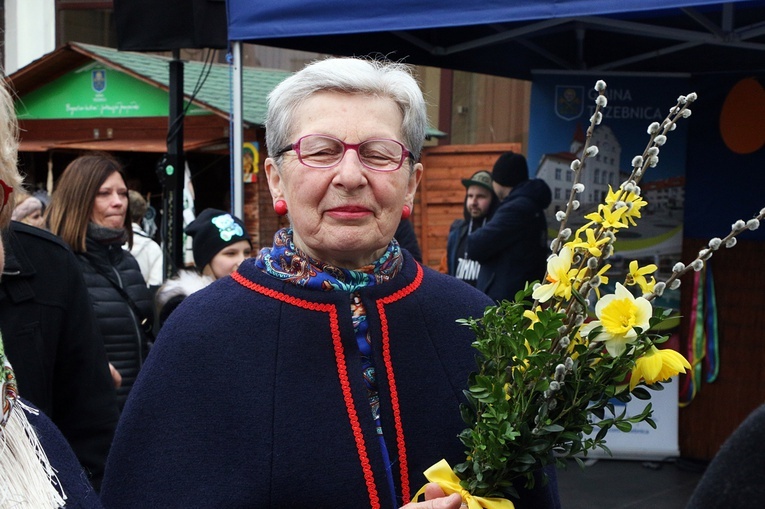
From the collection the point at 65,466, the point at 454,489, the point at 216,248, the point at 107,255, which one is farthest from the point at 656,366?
the point at 107,255

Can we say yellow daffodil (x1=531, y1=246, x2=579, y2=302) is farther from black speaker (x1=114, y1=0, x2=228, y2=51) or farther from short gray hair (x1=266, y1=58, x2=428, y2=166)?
black speaker (x1=114, y1=0, x2=228, y2=51)

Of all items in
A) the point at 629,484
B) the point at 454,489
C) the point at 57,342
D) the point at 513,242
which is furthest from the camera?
the point at 513,242

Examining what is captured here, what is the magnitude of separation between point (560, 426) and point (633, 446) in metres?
4.83

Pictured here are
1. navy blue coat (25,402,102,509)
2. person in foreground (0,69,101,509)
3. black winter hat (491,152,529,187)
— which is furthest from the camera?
black winter hat (491,152,529,187)

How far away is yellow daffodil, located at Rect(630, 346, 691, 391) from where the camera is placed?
68.5 inches

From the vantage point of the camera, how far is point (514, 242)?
6.04 meters

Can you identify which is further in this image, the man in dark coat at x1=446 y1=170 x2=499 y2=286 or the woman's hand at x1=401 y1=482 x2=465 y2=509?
the man in dark coat at x1=446 y1=170 x2=499 y2=286

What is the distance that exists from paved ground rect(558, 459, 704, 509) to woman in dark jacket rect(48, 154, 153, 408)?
9.10 feet

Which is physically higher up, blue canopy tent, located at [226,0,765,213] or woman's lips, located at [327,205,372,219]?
blue canopy tent, located at [226,0,765,213]

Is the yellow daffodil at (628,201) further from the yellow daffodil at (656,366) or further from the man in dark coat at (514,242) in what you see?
the man in dark coat at (514,242)

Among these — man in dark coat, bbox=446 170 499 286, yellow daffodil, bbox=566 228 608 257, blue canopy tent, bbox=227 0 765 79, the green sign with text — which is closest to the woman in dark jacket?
blue canopy tent, bbox=227 0 765 79

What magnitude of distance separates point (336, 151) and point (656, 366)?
0.82 metres

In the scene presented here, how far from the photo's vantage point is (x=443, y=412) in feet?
6.98

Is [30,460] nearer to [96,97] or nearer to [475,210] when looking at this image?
[475,210]
